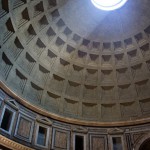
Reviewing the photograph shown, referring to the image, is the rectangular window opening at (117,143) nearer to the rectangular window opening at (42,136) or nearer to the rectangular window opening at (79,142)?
the rectangular window opening at (79,142)

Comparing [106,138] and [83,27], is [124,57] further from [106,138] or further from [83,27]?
[106,138]

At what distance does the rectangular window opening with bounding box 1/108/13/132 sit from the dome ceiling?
1.81 metres

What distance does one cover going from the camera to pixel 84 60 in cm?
1934

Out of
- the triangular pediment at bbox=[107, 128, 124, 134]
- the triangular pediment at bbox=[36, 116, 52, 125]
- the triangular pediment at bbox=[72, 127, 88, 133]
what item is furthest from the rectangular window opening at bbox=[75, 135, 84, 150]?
the triangular pediment at bbox=[36, 116, 52, 125]

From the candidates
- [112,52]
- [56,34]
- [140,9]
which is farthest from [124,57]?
[56,34]

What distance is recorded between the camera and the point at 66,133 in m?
16.4

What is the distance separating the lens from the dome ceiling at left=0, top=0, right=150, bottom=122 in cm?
1678

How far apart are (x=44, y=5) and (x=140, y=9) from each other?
694cm

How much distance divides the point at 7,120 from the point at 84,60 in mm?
7810

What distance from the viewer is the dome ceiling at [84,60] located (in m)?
16.8

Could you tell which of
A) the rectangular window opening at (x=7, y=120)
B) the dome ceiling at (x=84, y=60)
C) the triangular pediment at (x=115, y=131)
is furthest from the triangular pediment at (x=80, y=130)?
the rectangular window opening at (x=7, y=120)

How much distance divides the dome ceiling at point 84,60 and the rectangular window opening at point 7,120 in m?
1.81

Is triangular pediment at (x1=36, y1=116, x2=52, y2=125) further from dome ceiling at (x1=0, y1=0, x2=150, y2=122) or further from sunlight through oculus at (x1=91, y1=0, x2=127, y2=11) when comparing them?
sunlight through oculus at (x1=91, y1=0, x2=127, y2=11)

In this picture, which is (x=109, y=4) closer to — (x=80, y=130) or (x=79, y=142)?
(x=80, y=130)
